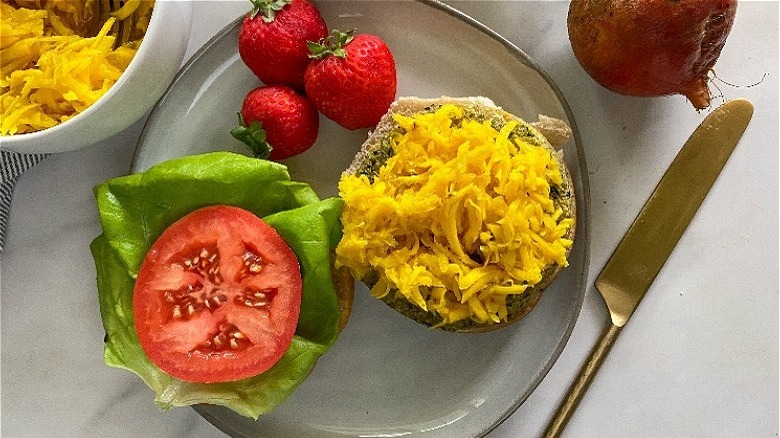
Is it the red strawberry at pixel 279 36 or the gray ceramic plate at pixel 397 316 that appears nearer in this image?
the red strawberry at pixel 279 36

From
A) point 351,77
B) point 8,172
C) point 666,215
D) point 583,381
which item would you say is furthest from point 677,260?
point 8,172

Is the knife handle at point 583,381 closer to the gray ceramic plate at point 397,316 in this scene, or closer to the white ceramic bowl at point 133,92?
the gray ceramic plate at point 397,316

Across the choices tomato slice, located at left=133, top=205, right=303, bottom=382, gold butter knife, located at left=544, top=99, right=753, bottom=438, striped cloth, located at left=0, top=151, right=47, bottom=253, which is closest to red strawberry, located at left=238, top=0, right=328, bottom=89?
tomato slice, located at left=133, top=205, right=303, bottom=382

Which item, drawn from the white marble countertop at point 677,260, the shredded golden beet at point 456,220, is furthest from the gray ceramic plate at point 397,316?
the shredded golden beet at point 456,220

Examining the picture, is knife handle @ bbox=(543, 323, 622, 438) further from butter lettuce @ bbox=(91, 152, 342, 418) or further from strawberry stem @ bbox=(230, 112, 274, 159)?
strawberry stem @ bbox=(230, 112, 274, 159)

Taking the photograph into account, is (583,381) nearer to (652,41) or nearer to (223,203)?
(652,41)

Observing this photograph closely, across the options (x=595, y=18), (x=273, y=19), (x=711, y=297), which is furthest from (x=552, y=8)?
(x=711, y=297)

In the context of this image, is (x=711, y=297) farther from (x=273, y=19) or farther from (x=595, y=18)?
Result: (x=273, y=19)
